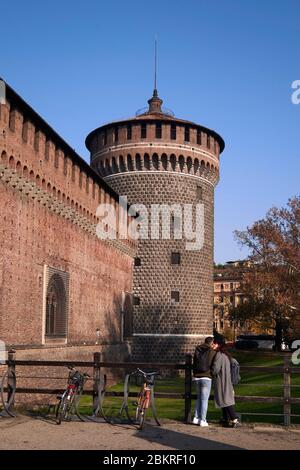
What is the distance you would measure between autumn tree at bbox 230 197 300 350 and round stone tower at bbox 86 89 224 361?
170 inches

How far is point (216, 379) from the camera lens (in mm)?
9555

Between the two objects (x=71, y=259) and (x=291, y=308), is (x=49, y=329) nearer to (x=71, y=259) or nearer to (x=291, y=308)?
(x=71, y=259)

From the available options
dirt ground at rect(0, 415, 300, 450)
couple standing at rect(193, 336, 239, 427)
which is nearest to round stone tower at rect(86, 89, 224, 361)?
couple standing at rect(193, 336, 239, 427)

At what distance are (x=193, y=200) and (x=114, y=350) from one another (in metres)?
10.2

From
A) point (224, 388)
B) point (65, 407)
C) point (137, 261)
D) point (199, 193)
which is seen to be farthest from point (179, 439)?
point (199, 193)

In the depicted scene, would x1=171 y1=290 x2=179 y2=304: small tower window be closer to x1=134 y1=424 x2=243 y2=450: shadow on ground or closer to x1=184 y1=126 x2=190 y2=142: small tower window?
x1=184 y1=126 x2=190 y2=142: small tower window

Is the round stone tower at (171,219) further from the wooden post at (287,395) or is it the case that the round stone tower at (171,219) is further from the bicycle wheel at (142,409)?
the bicycle wheel at (142,409)

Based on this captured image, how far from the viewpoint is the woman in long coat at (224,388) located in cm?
931

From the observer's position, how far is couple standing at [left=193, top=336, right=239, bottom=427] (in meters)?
9.34

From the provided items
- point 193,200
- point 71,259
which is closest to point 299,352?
point 193,200

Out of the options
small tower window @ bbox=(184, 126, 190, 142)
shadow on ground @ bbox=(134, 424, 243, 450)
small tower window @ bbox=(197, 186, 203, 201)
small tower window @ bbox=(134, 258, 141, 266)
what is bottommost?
shadow on ground @ bbox=(134, 424, 243, 450)

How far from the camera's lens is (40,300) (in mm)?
18531

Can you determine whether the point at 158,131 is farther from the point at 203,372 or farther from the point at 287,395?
the point at 287,395

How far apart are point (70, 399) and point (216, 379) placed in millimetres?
2502
